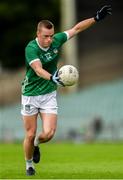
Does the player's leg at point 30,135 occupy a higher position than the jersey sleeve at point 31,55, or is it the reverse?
the jersey sleeve at point 31,55

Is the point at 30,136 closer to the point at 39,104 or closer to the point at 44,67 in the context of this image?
the point at 39,104

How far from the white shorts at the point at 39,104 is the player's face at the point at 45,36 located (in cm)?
92

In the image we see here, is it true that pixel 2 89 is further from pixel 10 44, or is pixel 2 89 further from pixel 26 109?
pixel 26 109

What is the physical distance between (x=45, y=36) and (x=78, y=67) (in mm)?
29638

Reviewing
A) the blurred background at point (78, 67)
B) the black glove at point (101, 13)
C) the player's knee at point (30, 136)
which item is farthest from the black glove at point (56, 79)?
the blurred background at point (78, 67)

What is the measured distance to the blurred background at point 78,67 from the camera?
3759 centimetres

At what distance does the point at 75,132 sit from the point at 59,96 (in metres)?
5.66

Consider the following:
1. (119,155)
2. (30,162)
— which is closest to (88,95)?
(119,155)

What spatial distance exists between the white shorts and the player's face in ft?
3.03

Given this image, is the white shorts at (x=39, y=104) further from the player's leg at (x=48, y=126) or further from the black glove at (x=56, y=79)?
the black glove at (x=56, y=79)

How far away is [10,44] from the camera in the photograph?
5312 cm

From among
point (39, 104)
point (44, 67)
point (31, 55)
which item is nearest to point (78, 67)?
point (39, 104)

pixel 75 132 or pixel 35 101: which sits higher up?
pixel 35 101

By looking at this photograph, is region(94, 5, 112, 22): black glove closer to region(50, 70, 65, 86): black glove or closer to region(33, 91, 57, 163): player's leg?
region(33, 91, 57, 163): player's leg
